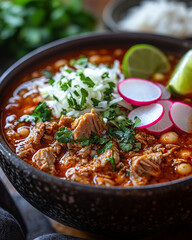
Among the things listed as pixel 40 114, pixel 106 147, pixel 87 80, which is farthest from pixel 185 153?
pixel 40 114

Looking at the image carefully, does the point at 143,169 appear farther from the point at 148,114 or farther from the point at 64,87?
the point at 64,87

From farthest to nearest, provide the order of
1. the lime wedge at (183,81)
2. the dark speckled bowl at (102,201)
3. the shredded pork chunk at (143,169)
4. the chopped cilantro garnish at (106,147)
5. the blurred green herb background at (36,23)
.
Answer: the blurred green herb background at (36,23) < the lime wedge at (183,81) < the chopped cilantro garnish at (106,147) < the shredded pork chunk at (143,169) < the dark speckled bowl at (102,201)

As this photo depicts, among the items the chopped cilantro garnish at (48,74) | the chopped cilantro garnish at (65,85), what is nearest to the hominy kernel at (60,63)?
the chopped cilantro garnish at (48,74)

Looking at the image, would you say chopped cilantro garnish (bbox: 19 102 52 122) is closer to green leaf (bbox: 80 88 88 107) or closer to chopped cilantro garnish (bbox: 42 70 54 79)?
green leaf (bbox: 80 88 88 107)

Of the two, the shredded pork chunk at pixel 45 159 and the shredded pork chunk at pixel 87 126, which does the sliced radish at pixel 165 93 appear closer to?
the shredded pork chunk at pixel 87 126

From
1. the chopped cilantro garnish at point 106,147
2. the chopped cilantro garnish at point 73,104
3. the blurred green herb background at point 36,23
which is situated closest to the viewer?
the chopped cilantro garnish at point 106,147

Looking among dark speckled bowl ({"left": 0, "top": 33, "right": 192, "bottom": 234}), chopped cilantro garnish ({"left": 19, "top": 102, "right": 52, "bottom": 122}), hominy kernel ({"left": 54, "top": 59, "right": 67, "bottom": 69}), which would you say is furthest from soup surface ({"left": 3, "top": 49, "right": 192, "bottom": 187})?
hominy kernel ({"left": 54, "top": 59, "right": 67, "bottom": 69})

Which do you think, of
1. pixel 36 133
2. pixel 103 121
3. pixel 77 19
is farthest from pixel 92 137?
pixel 77 19
